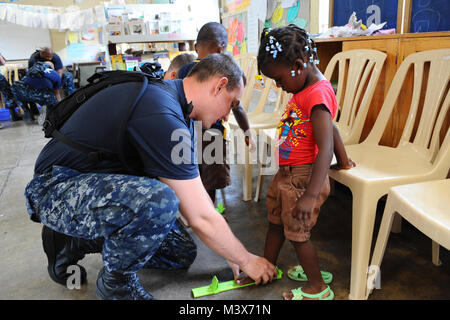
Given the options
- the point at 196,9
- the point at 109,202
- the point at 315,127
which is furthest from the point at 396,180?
the point at 196,9

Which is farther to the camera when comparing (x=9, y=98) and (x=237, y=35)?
(x=9, y=98)

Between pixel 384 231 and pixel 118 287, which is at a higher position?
pixel 384 231

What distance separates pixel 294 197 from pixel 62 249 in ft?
3.10

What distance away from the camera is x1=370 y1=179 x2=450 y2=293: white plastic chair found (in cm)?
93

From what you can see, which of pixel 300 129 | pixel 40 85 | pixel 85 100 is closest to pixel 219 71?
pixel 300 129

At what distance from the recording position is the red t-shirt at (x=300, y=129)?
1188 mm

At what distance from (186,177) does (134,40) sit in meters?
3.29

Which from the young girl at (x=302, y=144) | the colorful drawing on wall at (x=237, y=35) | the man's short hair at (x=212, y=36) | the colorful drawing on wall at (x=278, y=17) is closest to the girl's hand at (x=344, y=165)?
the young girl at (x=302, y=144)

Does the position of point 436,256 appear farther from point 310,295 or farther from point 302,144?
point 302,144

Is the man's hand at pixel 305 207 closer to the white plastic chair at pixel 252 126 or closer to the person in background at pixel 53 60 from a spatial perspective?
the white plastic chair at pixel 252 126

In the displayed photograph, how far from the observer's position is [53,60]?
18.3ft

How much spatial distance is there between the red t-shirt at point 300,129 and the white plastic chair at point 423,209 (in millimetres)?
301

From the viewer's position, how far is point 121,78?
3.87ft
